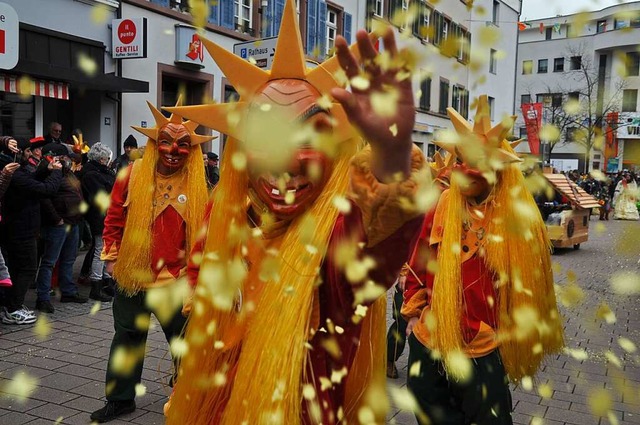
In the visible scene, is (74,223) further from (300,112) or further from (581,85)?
(581,85)

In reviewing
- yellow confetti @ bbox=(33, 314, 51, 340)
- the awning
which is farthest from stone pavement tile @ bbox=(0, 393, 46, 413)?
the awning

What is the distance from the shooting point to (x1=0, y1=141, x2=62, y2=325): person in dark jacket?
19.5ft

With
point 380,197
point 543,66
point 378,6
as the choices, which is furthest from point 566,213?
point 543,66

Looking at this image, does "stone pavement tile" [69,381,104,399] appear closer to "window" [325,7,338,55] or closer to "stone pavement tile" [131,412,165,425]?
"stone pavement tile" [131,412,165,425]

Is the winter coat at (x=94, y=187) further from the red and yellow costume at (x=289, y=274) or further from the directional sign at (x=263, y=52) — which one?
the red and yellow costume at (x=289, y=274)

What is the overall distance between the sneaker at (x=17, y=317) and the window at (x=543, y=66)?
106 ft

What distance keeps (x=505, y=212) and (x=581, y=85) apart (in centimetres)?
2639

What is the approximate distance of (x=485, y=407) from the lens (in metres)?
2.94

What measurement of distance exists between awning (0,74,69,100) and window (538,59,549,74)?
95.1 ft

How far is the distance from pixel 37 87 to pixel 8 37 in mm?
6241

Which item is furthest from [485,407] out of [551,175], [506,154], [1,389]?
[551,175]

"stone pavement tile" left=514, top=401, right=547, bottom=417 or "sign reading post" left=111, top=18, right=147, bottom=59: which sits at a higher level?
"sign reading post" left=111, top=18, right=147, bottom=59

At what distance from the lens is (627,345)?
612 centimetres

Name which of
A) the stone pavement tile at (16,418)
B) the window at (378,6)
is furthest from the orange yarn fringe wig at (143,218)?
the window at (378,6)
